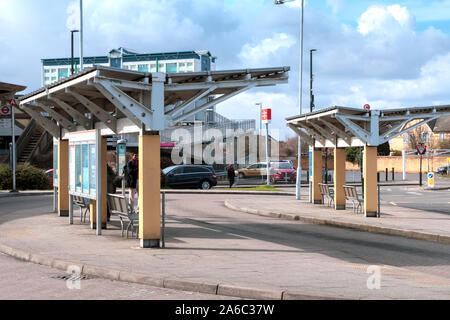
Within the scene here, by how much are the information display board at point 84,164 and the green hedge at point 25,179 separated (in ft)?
60.6

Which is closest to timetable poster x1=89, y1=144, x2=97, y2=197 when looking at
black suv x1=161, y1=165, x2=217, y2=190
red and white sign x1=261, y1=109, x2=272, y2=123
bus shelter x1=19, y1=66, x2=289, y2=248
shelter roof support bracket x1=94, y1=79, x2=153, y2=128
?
bus shelter x1=19, y1=66, x2=289, y2=248

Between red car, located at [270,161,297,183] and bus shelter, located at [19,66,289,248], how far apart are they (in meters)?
30.9

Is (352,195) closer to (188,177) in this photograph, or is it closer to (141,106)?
(141,106)

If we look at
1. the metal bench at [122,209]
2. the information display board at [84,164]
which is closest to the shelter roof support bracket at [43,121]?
the information display board at [84,164]

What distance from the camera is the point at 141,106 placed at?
1183 cm

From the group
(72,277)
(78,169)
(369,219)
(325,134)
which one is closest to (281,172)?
(325,134)

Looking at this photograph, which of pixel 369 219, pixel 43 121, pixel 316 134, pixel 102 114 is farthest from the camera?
pixel 316 134

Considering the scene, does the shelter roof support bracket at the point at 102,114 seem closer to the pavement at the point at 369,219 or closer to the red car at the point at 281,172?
the pavement at the point at 369,219

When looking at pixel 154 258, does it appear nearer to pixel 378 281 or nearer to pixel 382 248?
pixel 378 281

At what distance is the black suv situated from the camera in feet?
121

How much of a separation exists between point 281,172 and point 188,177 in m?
11.5

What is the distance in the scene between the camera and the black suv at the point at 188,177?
36.8 m

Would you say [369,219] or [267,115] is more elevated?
[267,115]
